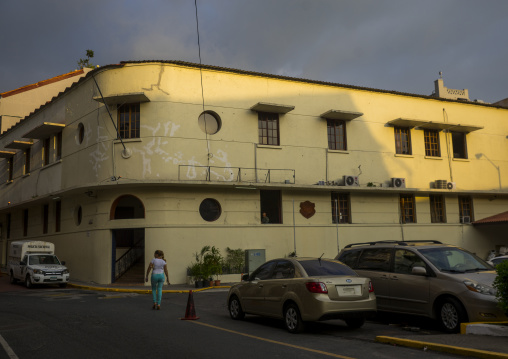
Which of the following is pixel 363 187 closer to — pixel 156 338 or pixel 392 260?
pixel 392 260

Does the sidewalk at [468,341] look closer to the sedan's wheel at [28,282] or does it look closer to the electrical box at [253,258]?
the electrical box at [253,258]

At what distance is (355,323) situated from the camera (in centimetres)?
1035

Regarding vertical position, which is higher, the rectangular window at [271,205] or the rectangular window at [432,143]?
the rectangular window at [432,143]

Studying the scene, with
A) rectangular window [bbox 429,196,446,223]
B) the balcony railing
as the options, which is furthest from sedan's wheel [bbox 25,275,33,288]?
rectangular window [bbox 429,196,446,223]

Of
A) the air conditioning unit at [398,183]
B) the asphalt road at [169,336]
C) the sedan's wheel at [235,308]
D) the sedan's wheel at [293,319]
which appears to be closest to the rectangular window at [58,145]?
the asphalt road at [169,336]

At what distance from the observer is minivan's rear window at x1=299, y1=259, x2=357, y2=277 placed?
9938 millimetres

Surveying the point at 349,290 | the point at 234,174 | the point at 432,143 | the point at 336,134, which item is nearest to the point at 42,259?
the point at 234,174

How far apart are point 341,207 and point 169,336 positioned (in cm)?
1772

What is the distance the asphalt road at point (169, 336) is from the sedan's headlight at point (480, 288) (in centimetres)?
159

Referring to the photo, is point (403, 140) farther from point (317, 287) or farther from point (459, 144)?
point (317, 287)

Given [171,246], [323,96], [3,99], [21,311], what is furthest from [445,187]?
[3,99]

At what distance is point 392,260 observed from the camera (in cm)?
1127

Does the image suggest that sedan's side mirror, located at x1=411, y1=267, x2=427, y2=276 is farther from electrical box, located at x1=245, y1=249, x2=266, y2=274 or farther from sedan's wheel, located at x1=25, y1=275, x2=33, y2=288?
sedan's wheel, located at x1=25, y1=275, x2=33, y2=288

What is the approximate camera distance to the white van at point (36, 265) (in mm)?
22219
